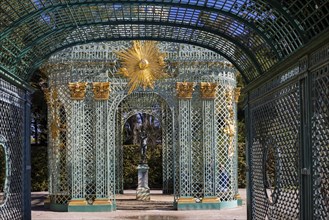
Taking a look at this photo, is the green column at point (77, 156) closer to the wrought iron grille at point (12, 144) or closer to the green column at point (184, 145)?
the green column at point (184, 145)

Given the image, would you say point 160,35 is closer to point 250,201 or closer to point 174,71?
point 250,201

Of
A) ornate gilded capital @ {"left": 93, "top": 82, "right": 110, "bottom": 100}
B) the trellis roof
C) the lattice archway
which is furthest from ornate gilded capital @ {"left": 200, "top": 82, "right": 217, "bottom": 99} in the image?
the trellis roof

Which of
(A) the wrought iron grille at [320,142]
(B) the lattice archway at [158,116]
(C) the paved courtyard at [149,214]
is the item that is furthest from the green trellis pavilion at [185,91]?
(B) the lattice archway at [158,116]

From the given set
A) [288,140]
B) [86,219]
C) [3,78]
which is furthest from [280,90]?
[86,219]

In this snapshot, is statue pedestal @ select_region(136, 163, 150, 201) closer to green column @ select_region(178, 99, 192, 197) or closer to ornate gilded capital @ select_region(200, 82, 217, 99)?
green column @ select_region(178, 99, 192, 197)

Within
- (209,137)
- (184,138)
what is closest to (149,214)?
(184,138)

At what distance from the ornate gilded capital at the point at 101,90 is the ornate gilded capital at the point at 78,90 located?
309 millimetres

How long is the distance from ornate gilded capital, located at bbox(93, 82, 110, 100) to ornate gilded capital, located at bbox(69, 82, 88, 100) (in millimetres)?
309

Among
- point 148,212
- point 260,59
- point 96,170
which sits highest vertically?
point 260,59

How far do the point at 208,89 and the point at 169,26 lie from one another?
8171mm

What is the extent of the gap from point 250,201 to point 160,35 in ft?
10.5

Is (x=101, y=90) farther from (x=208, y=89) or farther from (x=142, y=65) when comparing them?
(x=208, y=89)

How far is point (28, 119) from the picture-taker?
34.5 feet

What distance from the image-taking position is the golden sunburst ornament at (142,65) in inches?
690
